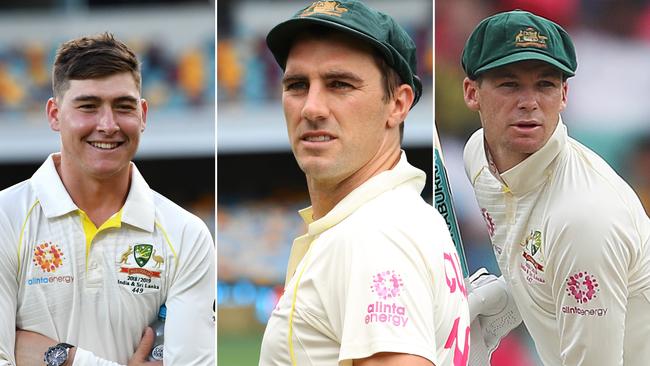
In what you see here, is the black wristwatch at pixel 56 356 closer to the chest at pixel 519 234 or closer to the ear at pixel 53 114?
the ear at pixel 53 114

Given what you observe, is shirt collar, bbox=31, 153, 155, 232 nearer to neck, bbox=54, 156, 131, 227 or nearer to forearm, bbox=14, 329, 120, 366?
neck, bbox=54, 156, 131, 227

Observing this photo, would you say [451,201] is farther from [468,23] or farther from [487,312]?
[468,23]

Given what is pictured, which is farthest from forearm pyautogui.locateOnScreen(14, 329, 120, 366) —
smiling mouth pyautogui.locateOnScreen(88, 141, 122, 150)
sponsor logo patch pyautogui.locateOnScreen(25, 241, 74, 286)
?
smiling mouth pyautogui.locateOnScreen(88, 141, 122, 150)

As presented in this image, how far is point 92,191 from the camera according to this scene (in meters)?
3.18

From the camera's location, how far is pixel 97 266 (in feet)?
10.4

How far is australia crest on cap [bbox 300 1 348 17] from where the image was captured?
6.64 ft

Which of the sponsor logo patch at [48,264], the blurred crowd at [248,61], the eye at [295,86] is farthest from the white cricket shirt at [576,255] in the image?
the sponsor logo patch at [48,264]

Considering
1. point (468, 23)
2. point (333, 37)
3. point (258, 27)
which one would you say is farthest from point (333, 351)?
point (258, 27)

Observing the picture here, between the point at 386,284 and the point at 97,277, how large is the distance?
5.12 ft

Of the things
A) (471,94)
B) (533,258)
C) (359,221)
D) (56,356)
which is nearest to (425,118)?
(471,94)

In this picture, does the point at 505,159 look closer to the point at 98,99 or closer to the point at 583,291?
the point at 583,291

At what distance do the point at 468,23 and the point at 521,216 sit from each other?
2.11 feet

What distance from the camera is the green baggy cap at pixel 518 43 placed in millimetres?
3014

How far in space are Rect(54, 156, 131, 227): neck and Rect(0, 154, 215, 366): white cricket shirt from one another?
0.02m
